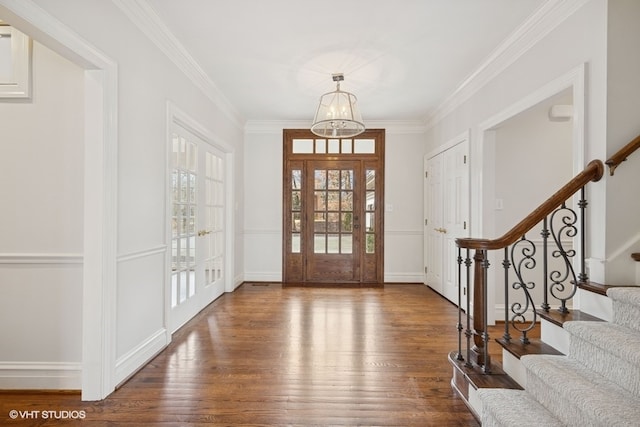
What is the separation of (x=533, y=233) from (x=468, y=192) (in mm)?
751

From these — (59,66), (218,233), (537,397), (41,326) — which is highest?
(59,66)

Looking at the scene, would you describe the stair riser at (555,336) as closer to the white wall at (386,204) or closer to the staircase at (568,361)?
the staircase at (568,361)

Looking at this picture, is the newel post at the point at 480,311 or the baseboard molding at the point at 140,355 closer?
the newel post at the point at 480,311

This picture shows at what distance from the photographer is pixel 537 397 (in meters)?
1.68

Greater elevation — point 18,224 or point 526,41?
point 526,41

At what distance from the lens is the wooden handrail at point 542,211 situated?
1.92 meters

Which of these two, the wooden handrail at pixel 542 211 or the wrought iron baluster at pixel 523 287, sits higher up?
the wooden handrail at pixel 542 211

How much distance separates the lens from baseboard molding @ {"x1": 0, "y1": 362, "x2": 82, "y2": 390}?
217 centimetres

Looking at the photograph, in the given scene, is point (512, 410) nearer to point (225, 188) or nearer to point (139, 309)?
point (139, 309)

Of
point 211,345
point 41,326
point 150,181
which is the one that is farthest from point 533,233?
point 41,326

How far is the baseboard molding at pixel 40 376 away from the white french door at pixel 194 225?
86 centimetres

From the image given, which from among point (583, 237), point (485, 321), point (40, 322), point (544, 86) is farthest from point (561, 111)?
point (40, 322)

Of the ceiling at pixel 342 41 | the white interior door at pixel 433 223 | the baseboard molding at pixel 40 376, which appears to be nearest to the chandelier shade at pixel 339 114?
the ceiling at pixel 342 41

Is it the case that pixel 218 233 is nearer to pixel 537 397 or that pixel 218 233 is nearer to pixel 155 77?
pixel 155 77
